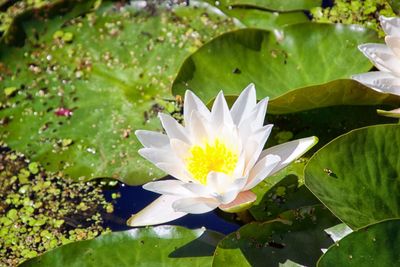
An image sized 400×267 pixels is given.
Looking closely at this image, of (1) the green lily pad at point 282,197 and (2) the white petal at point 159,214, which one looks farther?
(1) the green lily pad at point 282,197

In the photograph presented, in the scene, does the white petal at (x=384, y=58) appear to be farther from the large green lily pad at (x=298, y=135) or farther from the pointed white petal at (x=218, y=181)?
the pointed white petal at (x=218, y=181)

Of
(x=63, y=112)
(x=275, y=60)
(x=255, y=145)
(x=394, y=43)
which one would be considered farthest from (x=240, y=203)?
(x=63, y=112)

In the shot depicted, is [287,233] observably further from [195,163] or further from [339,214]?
[195,163]

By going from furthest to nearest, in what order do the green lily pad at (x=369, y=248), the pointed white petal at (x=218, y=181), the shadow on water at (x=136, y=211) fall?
the shadow on water at (x=136, y=211) < the pointed white petal at (x=218, y=181) < the green lily pad at (x=369, y=248)

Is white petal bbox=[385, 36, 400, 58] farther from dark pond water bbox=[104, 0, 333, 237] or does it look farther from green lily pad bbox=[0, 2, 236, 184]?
green lily pad bbox=[0, 2, 236, 184]

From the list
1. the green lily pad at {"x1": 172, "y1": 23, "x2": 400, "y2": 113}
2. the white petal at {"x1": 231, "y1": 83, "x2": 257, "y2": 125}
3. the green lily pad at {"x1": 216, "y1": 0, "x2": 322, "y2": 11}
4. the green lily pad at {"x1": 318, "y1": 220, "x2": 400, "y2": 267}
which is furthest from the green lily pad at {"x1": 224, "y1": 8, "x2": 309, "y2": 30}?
the green lily pad at {"x1": 318, "y1": 220, "x2": 400, "y2": 267}

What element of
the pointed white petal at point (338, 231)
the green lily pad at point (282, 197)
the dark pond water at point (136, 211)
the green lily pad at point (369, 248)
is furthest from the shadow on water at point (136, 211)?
the green lily pad at point (369, 248)
